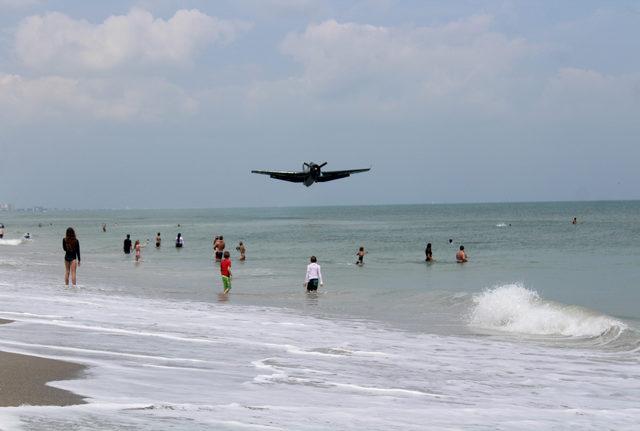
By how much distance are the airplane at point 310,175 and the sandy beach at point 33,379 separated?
67.5 m

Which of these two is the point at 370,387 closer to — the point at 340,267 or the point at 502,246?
the point at 340,267

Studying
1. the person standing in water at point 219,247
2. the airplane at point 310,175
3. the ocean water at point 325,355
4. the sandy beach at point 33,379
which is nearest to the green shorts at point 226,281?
the ocean water at point 325,355

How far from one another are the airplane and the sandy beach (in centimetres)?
6752

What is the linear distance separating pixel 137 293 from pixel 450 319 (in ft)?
29.2

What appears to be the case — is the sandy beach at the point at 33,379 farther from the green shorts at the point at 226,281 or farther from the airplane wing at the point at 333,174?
the airplane wing at the point at 333,174

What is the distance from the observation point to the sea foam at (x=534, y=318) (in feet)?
47.3

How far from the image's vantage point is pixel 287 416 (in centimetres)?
646

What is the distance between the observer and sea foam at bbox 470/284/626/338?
14422mm

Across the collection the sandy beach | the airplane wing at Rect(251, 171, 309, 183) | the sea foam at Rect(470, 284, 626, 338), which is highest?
the airplane wing at Rect(251, 171, 309, 183)

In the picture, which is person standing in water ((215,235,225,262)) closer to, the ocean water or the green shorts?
the ocean water

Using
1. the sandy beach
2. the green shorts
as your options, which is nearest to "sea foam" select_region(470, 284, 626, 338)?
the green shorts

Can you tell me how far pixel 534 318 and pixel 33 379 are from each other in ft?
36.4

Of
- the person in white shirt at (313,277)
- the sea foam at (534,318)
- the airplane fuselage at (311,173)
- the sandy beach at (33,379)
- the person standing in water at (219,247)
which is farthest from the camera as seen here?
the airplane fuselage at (311,173)

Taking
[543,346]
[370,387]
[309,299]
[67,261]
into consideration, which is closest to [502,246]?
[309,299]
